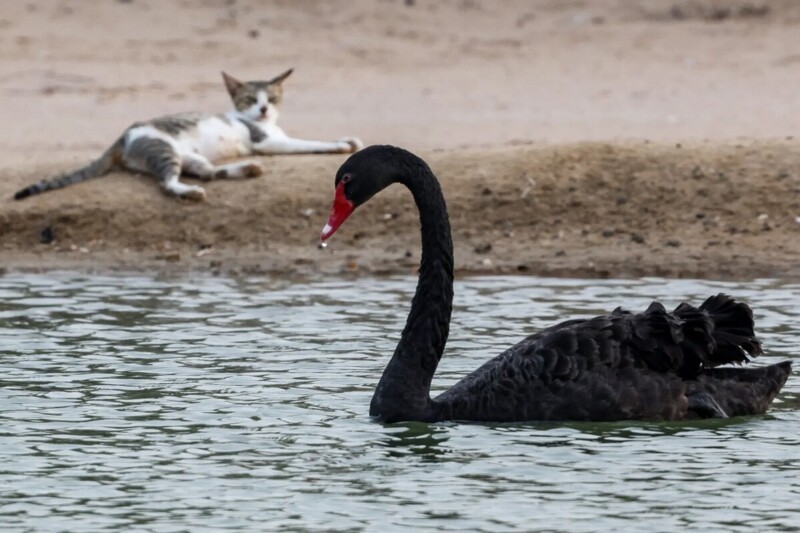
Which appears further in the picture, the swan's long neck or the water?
the swan's long neck

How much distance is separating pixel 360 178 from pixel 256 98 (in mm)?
7475

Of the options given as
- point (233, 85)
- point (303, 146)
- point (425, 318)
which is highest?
point (233, 85)

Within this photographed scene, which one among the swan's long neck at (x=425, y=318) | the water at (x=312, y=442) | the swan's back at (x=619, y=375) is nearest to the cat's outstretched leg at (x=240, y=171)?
the water at (x=312, y=442)

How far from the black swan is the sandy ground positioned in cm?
374

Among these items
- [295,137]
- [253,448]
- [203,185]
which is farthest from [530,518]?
[295,137]

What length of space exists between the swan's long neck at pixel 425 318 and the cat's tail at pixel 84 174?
236 inches

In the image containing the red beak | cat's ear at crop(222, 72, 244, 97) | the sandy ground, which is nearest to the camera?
the red beak

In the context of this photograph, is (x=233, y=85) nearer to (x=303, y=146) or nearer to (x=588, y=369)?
(x=303, y=146)

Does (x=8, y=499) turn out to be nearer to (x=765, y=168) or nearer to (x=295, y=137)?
(x=765, y=168)

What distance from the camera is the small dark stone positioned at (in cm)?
1245

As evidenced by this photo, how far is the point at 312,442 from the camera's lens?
22.6 ft

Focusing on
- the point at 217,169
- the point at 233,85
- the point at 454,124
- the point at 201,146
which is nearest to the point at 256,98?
the point at 233,85

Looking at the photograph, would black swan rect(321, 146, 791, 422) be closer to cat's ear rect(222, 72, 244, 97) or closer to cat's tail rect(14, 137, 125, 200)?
cat's tail rect(14, 137, 125, 200)

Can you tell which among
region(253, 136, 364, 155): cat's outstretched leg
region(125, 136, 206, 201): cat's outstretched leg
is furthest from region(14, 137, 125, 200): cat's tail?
region(253, 136, 364, 155): cat's outstretched leg
